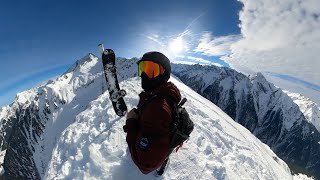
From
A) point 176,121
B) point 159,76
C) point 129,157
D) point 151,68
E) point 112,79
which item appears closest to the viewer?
point 176,121

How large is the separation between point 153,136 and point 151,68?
1.29m

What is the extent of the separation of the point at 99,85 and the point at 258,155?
18630 centimetres

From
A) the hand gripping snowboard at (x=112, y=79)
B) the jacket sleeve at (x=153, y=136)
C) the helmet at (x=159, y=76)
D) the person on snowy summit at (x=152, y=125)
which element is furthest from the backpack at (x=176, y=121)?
the hand gripping snowboard at (x=112, y=79)

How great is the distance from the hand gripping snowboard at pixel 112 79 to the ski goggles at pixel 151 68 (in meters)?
1.87

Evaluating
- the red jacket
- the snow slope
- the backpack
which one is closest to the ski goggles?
the backpack

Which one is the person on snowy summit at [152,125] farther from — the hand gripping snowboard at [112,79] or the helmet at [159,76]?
the hand gripping snowboard at [112,79]

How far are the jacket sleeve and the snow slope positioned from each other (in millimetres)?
6003

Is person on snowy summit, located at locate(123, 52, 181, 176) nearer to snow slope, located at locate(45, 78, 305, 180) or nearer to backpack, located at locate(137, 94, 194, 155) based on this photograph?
backpack, located at locate(137, 94, 194, 155)

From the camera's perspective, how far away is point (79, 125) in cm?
1502

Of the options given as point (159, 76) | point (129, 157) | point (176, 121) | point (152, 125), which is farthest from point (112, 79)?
point (129, 157)

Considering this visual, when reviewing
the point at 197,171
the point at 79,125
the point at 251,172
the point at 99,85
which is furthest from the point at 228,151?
the point at 99,85

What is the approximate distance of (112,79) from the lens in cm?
736

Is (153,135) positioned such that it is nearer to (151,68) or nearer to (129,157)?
(151,68)

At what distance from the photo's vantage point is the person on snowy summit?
4672 mm
